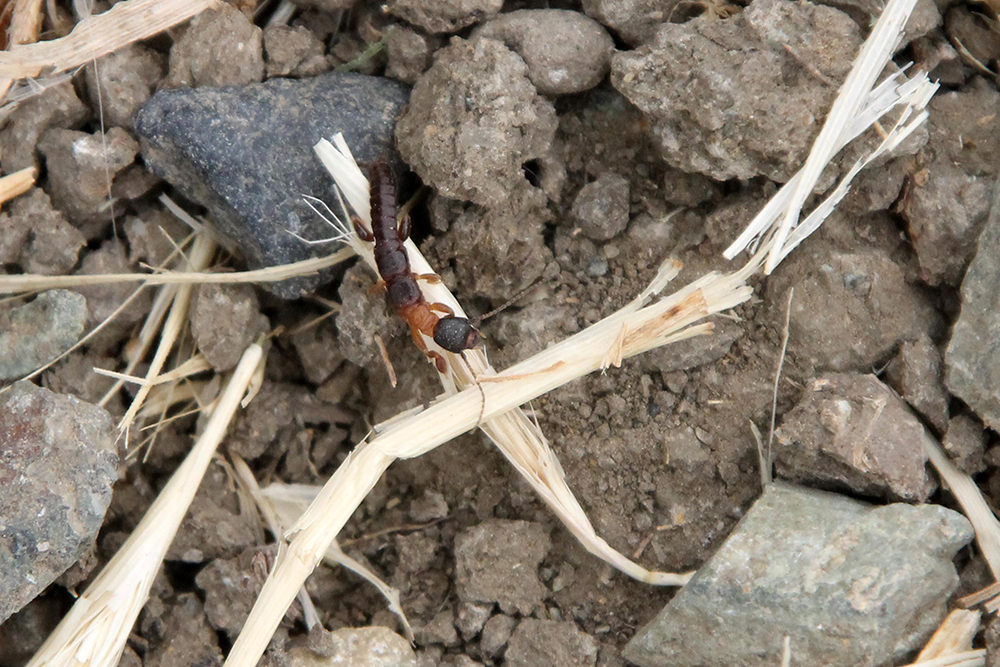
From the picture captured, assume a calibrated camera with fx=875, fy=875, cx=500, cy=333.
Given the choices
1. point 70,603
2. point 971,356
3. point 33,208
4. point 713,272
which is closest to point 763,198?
point 713,272

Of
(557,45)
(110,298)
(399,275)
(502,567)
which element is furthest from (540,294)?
(110,298)

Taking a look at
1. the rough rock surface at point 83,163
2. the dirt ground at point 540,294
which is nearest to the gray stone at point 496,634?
the dirt ground at point 540,294

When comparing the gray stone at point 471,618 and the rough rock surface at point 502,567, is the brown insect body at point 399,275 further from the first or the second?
the gray stone at point 471,618

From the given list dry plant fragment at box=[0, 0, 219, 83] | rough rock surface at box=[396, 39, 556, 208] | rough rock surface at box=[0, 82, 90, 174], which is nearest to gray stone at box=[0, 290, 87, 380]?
rough rock surface at box=[0, 82, 90, 174]

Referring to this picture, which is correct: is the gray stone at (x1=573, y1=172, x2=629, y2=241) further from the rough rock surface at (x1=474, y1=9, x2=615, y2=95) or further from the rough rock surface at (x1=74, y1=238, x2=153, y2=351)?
the rough rock surface at (x1=74, y1=238, x2=153, y2=351)

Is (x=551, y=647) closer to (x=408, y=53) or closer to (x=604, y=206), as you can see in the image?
(x=604, y=206)

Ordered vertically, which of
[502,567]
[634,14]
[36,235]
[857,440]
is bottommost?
[502,567]

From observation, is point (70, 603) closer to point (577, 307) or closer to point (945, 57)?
point (577, 307)
